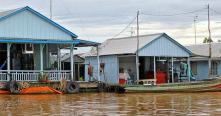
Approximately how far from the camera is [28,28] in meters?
29.0

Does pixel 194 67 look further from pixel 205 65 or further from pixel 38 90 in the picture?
pixel 38 90

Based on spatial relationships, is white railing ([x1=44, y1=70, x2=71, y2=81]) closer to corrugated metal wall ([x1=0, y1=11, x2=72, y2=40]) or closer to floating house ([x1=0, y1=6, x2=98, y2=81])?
floating house ([x1=0, y1=6, x2=98, y2=81])

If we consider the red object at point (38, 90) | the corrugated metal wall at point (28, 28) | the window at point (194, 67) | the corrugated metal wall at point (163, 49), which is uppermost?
the corrugated metal wall at point (28, 28)

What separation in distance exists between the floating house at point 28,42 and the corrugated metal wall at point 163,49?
5878 millimetres

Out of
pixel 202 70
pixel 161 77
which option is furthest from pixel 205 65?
pixel 161 77

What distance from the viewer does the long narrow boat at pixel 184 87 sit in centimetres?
3012

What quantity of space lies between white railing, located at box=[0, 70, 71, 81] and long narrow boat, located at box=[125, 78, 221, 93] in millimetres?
4074

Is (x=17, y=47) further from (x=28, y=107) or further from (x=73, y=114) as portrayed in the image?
(x=73, y=114)

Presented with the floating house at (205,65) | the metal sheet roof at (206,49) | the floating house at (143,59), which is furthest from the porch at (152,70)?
the metal sheet roof at (206,49)

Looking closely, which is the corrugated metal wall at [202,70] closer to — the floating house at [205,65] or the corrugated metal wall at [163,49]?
the floating house at [205,65]

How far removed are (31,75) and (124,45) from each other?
1104 centimetres

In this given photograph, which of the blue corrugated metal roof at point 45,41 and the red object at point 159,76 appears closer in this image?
the blue corrugated metal roof at point 45,41

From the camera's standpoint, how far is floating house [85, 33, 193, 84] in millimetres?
36125

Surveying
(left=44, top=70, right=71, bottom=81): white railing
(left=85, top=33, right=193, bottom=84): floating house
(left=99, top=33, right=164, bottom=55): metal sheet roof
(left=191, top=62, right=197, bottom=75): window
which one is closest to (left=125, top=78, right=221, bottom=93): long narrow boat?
(left=44, top=70, right=71, bottom=81): white railing
